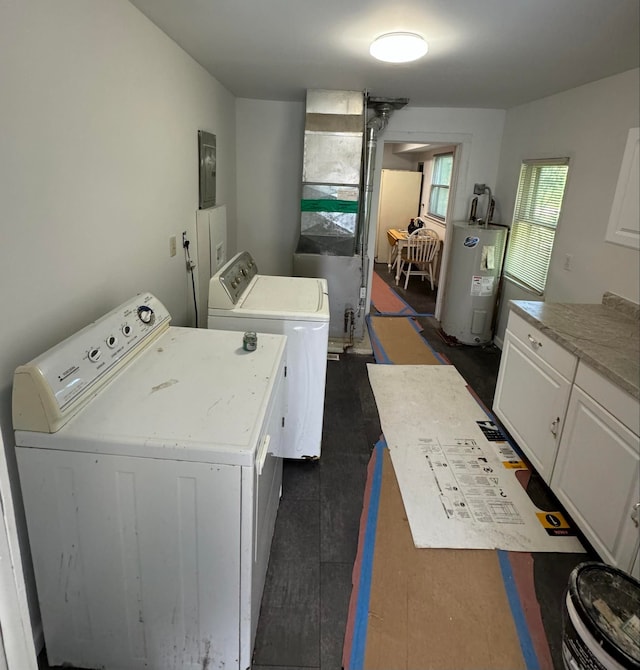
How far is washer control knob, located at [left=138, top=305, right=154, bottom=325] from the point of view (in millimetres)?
1636

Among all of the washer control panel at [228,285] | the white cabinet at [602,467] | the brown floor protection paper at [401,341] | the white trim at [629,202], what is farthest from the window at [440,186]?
the white cabinet at [602,467]

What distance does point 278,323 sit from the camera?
6.77ft

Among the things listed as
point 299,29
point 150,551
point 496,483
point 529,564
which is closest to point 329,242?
point 299,29

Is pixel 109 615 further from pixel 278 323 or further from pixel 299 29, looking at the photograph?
pixel 299 29

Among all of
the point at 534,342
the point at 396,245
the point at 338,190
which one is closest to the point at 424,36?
the point at 534,342

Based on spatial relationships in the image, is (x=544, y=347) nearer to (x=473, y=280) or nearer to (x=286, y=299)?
(x=286, y=299)

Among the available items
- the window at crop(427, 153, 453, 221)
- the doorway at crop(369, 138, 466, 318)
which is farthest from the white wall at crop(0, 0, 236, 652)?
the doorway at crop(369, 138, 466, 318)

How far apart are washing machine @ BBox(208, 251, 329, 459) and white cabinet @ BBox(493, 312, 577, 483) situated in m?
1.01

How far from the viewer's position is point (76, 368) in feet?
4.07

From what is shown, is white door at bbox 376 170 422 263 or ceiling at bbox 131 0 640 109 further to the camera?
white door at bbox 376 170 422 263

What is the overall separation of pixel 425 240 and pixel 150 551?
5462 mm

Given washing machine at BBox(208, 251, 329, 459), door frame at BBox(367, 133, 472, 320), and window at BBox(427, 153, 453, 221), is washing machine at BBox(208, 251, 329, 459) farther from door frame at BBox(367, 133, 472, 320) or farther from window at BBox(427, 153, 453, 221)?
window at BBox(427, 153, 453, 221)

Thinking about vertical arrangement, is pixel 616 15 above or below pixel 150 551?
above

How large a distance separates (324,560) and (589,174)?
2345 mm
